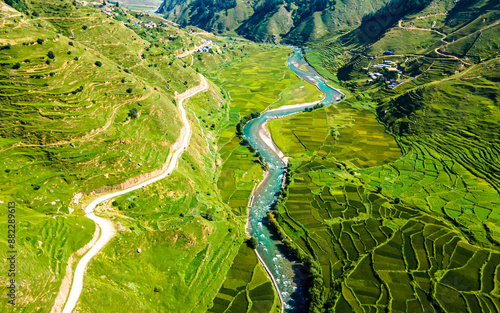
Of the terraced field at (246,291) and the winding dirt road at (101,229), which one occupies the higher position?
the winding dirt road at (101,229)

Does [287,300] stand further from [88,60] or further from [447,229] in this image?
[88,60]

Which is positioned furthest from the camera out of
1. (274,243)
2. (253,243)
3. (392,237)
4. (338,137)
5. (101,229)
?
(338,137)

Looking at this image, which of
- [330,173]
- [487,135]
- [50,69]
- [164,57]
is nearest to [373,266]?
[330,173]

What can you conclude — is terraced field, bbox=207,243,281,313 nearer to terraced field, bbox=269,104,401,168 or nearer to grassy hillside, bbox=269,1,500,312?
grassy hillside, bbox=269,1,500,312

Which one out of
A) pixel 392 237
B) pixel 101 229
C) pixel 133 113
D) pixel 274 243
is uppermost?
pixel 133 113

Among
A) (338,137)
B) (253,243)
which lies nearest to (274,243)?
(253,243)

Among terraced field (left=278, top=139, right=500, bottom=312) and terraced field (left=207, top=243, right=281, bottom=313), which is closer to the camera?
terraced field (left=207, top=243, right=281, bottom=313)

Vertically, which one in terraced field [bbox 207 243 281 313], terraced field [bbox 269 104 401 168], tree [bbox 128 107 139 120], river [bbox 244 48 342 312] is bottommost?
terraced field [bbox 207 243 281 313]

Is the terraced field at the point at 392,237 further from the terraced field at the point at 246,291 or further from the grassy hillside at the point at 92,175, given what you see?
the grassy hillside at the point at 92,175

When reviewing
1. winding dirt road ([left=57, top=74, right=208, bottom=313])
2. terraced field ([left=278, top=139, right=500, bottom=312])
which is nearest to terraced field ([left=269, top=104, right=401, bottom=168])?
terraced field ([left=278, top=139, right=500, bottom=312])

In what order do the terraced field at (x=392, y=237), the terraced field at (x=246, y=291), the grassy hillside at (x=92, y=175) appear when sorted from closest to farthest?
the grassy hillside at (x=92, y=175) < the terraced field at (x=246, y=291) < the terraced field at (x=392, y=237)

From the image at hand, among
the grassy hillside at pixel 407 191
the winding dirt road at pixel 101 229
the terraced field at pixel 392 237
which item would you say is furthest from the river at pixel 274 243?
the winding dirt road at pixel 101 229

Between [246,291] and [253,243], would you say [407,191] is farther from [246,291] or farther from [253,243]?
[246,291]

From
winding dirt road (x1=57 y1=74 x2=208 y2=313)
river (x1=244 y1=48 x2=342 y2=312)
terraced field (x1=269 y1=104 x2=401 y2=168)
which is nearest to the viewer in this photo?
winding dirt road (x1=57 y1=74 x2=208 y2=313)
